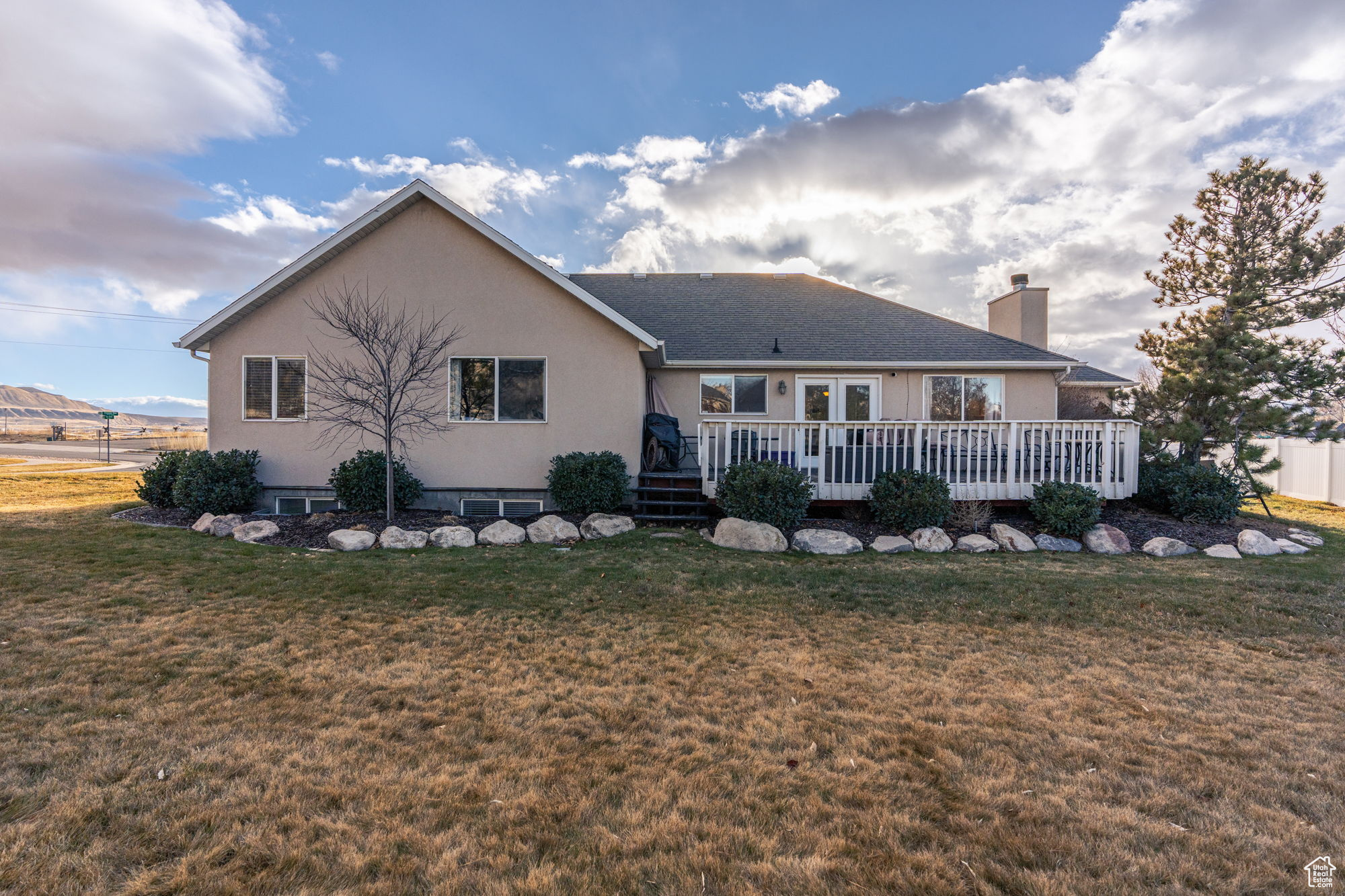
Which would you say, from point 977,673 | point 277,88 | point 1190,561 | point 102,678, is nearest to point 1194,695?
point 977,673

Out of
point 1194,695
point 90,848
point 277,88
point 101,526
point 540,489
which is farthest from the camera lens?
point 277,88

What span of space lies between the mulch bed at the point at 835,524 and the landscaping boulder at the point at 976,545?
1.46 ft

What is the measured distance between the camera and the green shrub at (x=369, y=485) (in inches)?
343

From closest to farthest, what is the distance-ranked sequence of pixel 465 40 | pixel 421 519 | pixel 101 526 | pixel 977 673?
pixel 977 673 → pixel 101 526 → pixel 421 519 → pixel 465 40

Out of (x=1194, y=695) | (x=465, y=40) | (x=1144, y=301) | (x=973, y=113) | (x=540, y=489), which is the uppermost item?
(x=465, y=40)

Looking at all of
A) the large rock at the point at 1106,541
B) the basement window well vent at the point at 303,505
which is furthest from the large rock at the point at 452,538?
the large rock at the point at 1106,541

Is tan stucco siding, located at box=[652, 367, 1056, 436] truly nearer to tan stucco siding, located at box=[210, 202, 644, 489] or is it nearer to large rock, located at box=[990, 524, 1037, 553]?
tan stucco siding, located at box=[210, 202, 644, 489]

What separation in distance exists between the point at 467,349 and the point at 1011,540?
30.6ft

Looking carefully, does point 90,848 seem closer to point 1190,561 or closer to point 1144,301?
point 1190,561

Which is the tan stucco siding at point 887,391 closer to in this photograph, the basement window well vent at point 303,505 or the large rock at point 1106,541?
the large rock at point 1106,541

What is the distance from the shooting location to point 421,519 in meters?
8.76

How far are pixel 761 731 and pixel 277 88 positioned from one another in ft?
50.8

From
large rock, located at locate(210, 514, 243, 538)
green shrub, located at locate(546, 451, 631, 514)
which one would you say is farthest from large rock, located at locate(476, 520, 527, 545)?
large rock, located at locate(210, 514, 243, 538)

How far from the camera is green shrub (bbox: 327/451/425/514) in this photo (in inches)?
343
